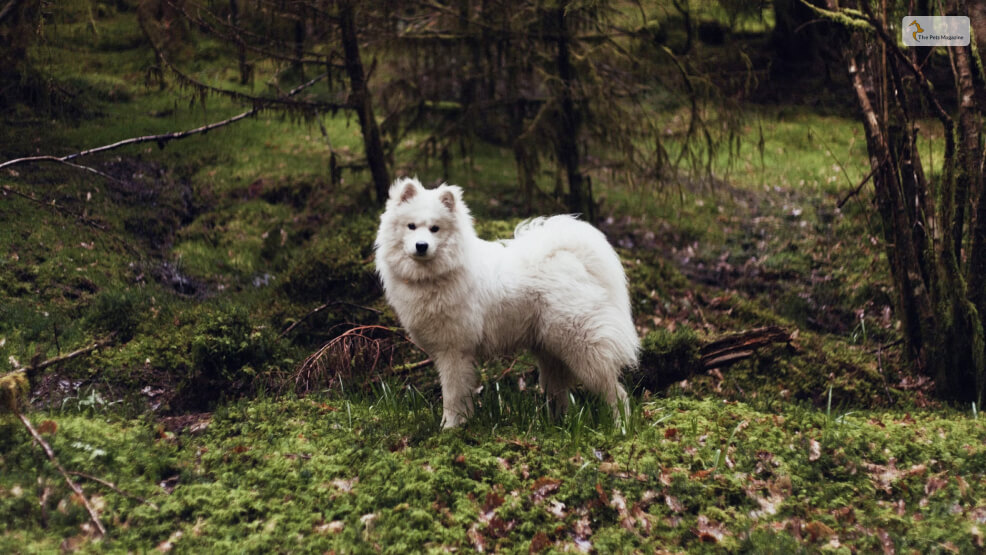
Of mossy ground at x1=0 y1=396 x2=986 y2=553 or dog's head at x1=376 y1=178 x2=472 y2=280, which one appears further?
dog's head at x1=376 y1=178 x2=472 y2=280

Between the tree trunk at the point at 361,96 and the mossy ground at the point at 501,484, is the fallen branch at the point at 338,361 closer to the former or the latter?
the mossy ground at the point at 501,484

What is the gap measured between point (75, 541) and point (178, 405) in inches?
94.5

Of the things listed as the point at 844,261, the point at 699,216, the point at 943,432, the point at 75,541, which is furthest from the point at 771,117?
the point at 75,541

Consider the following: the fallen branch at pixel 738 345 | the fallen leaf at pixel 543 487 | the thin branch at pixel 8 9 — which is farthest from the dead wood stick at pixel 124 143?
the fallen branch at pixel 738 345

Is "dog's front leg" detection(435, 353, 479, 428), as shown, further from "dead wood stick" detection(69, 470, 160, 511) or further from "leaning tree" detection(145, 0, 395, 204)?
"leaning tree" detection(145, 0, 395, 204)

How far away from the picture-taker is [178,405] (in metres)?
5.65

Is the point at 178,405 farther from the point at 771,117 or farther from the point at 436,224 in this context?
the point at 771,117

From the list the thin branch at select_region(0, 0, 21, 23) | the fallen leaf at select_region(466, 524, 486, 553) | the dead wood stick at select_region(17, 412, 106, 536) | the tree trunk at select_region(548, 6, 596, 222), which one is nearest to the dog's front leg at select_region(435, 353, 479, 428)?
the fallen leaf at select_region(466, 524, 486, 553)

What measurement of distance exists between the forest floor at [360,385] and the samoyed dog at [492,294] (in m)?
0.36

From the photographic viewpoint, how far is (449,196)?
4949 millimetres

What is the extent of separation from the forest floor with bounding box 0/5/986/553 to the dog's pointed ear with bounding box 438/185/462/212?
149 centimetres

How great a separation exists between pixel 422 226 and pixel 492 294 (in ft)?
2.59

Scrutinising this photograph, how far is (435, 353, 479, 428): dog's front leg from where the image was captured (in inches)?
198

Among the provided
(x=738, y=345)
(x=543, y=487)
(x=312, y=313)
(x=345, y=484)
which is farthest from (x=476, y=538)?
(x=312, y=313)
